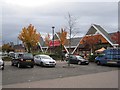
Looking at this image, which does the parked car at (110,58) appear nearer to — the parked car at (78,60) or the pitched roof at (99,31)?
the parked car at (78,60)

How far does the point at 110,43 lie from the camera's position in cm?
5066

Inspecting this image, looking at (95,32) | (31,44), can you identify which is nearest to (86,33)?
(95,32)

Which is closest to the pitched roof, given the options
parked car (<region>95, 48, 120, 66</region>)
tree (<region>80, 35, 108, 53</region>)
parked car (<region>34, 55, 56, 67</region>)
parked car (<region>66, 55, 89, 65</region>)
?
tree (<region>80, 35, 108, 53</region>)

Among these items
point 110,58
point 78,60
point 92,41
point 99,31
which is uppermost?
point 99,31

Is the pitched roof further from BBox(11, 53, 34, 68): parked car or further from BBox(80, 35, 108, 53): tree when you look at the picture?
BBox(11, 53, 34, 68): parked car

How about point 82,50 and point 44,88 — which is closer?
point 44,88

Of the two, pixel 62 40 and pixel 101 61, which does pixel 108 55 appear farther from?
pixel 62 40

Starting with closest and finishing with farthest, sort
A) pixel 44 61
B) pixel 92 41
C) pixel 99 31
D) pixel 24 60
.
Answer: pixel 24 60 < pixel 44 61 < pixel 92 41 < pixel 99 31

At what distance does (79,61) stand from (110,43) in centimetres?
2311

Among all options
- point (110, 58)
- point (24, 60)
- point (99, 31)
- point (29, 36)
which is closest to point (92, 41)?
point (99, 31)

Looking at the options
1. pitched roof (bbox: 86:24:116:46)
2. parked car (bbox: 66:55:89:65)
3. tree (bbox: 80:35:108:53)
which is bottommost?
parked car (bbox: 66:55:89:65)

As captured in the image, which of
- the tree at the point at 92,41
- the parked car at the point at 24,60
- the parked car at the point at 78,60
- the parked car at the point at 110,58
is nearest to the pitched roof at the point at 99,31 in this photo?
the tree at the point at 92,41

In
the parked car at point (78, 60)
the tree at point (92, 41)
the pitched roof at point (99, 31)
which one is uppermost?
the pitched roof at point (99, 31)

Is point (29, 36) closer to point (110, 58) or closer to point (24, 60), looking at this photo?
point (110, 58)
